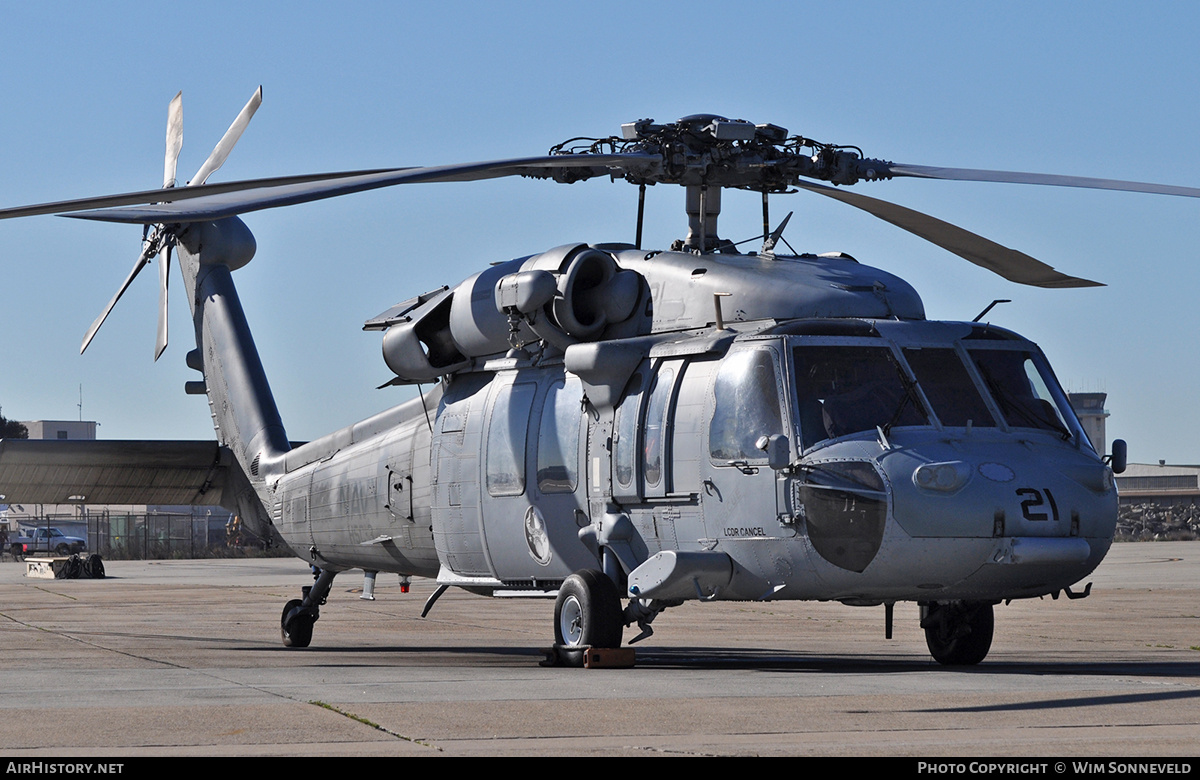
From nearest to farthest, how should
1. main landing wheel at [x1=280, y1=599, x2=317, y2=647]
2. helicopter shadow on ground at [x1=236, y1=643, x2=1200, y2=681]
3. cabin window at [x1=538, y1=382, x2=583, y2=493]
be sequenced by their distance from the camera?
helicopter shadow on ground at [x1=236, y1=643, x2=1200, y2=681], cabin window at [x1=538, y1=382, x2=583, y2=493], main landing wheel at [x1=280, y1=599, x2=317, y2=647]

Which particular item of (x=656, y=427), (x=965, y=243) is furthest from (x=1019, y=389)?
(x=656, y=427)

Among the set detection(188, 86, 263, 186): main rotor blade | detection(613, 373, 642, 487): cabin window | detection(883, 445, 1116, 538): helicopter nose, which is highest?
detection(188, 86, 263, 186): main rotor blade

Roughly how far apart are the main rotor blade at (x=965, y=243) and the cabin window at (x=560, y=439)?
2.75 metres

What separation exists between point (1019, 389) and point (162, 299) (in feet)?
36.7

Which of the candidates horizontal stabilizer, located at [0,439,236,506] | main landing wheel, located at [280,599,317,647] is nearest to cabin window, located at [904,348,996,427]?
main landing wheel, located at [280,599,317,647]

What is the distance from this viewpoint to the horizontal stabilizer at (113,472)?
18.1 m

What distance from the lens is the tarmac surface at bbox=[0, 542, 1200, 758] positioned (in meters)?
7.22

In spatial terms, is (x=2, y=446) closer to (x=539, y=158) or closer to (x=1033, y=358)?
(x=539, y=158)

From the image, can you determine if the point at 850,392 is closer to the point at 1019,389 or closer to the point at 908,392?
the point at 908,392

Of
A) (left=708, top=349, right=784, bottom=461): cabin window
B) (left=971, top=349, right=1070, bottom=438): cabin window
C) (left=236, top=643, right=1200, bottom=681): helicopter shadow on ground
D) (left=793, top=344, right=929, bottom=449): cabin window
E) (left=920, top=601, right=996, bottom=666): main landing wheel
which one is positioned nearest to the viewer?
(left=793, top=344, right=929, bottom=449): cabin window

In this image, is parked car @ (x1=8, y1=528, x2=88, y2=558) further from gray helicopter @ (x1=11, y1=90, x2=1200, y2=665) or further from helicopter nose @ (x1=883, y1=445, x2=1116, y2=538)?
helicopter nose @ (x1=883, y1=445, x2=1116, y2=538)

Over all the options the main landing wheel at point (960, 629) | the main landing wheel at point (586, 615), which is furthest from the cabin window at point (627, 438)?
the main landing wheel at point (960, 629)

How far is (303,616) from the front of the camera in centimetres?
1759

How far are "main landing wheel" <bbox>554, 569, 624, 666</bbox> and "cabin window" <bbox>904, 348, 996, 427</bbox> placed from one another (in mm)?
2878
